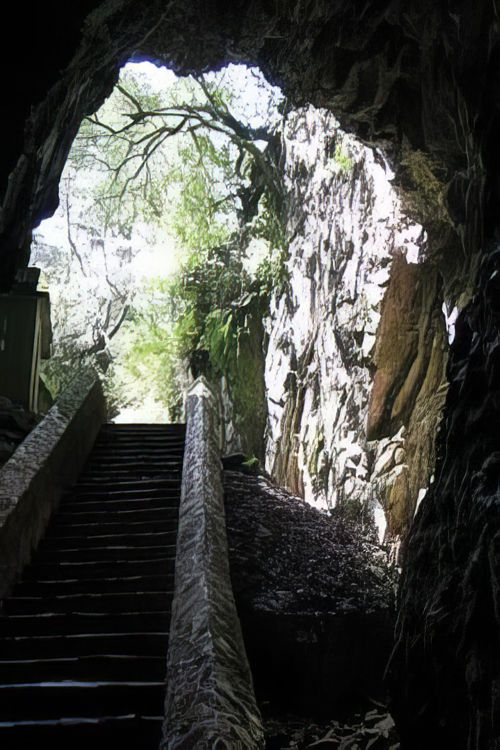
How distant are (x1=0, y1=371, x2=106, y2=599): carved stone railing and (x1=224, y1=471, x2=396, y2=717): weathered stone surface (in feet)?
8.01

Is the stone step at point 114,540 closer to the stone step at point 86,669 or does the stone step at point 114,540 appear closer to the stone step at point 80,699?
the stone step at point 86,669

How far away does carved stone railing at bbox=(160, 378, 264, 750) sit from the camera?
11.2 feet

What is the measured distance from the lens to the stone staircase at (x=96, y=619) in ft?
12.3

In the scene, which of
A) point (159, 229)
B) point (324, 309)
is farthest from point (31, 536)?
point (159, 229)

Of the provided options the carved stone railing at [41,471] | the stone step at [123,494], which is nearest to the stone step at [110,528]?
the carved stone railing at [41,471]

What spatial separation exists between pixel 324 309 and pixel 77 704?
337 inches

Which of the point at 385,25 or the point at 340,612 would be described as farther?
the point at 385,25

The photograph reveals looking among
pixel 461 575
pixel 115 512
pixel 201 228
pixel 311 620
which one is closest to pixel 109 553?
pixel 115 512

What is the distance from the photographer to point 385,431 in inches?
373

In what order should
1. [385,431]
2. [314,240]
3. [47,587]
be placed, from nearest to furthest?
[47,587] < [385,431] < [314,240]

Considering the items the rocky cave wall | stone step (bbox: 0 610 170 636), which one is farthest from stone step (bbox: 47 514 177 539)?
the rocky cave wall

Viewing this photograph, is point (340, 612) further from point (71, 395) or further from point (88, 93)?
point (88, 93)

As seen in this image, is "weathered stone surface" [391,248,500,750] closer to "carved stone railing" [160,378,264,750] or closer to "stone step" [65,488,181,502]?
"carved stone railing" [160,378,264,750]

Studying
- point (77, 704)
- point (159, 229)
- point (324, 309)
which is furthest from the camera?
point (159, 229)
